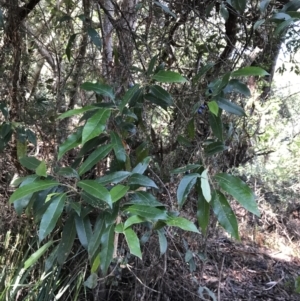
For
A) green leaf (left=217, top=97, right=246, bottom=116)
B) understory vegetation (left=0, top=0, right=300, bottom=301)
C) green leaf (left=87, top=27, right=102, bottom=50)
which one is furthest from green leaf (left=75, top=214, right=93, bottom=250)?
green leaf (left=87, top=27, right=102, bottom=50)

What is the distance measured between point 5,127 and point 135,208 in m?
0.83

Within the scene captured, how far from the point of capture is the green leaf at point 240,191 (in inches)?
30.4

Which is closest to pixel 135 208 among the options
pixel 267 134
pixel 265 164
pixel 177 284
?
pixel 177 284

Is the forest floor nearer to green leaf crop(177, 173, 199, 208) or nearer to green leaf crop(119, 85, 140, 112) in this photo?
green leaf crop(177, 173, 199, 208)

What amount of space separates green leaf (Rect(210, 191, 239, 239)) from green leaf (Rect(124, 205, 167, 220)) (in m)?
0.15

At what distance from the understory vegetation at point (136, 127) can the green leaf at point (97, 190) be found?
39mm

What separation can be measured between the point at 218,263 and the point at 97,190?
186 cm

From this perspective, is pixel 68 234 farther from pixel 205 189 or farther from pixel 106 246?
pixel 205 189

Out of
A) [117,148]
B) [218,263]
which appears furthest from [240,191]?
[218,263]

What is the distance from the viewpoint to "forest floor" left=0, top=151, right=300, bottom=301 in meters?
1.62

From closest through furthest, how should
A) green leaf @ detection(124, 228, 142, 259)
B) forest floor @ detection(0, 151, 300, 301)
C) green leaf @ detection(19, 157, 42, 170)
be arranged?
1. green leaf @ detection(124, 228, 142, 259)
2. green leaf @ detection(19, 157, 42, 170)
3. forest floor @ detection(0, 151, 300, 301)

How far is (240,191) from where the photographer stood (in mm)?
802

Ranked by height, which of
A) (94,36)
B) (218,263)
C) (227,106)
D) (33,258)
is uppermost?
(94,36)

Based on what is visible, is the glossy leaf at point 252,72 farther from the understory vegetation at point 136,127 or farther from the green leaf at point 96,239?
the green leaf at point 96,239
